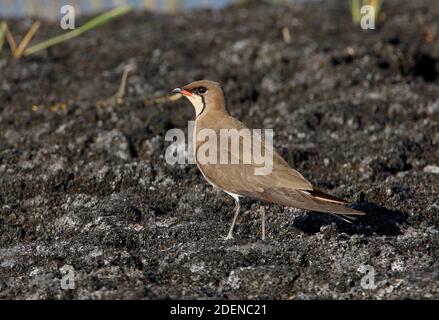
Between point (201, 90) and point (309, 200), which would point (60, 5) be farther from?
point (309, 200)

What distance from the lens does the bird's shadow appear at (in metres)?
4.25

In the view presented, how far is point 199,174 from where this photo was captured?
506 centimetres

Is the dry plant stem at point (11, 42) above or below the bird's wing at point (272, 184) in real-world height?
above

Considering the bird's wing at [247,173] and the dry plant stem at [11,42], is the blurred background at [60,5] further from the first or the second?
the bird's wing at [247,173]

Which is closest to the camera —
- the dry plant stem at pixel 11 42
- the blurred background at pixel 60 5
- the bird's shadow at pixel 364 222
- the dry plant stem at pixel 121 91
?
the bird's shadow at pixel 364 222

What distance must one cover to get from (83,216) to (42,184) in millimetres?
571

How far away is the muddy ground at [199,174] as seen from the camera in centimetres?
371

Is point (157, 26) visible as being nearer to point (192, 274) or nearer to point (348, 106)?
point (348, 106)

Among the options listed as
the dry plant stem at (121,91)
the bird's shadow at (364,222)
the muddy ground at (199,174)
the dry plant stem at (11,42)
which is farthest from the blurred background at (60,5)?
the bird's shadow at (364,222)

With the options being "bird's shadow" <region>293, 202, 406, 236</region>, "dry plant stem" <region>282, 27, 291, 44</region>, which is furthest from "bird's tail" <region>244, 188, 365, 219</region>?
"dry plant stem" <region>282, 27, 291, 44</region>

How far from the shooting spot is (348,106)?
600cm

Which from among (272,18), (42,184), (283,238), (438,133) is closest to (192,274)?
(283,238)

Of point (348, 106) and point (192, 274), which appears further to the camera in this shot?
point (348, 106)

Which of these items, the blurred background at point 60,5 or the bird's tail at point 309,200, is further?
the blurred background at point 60,5
